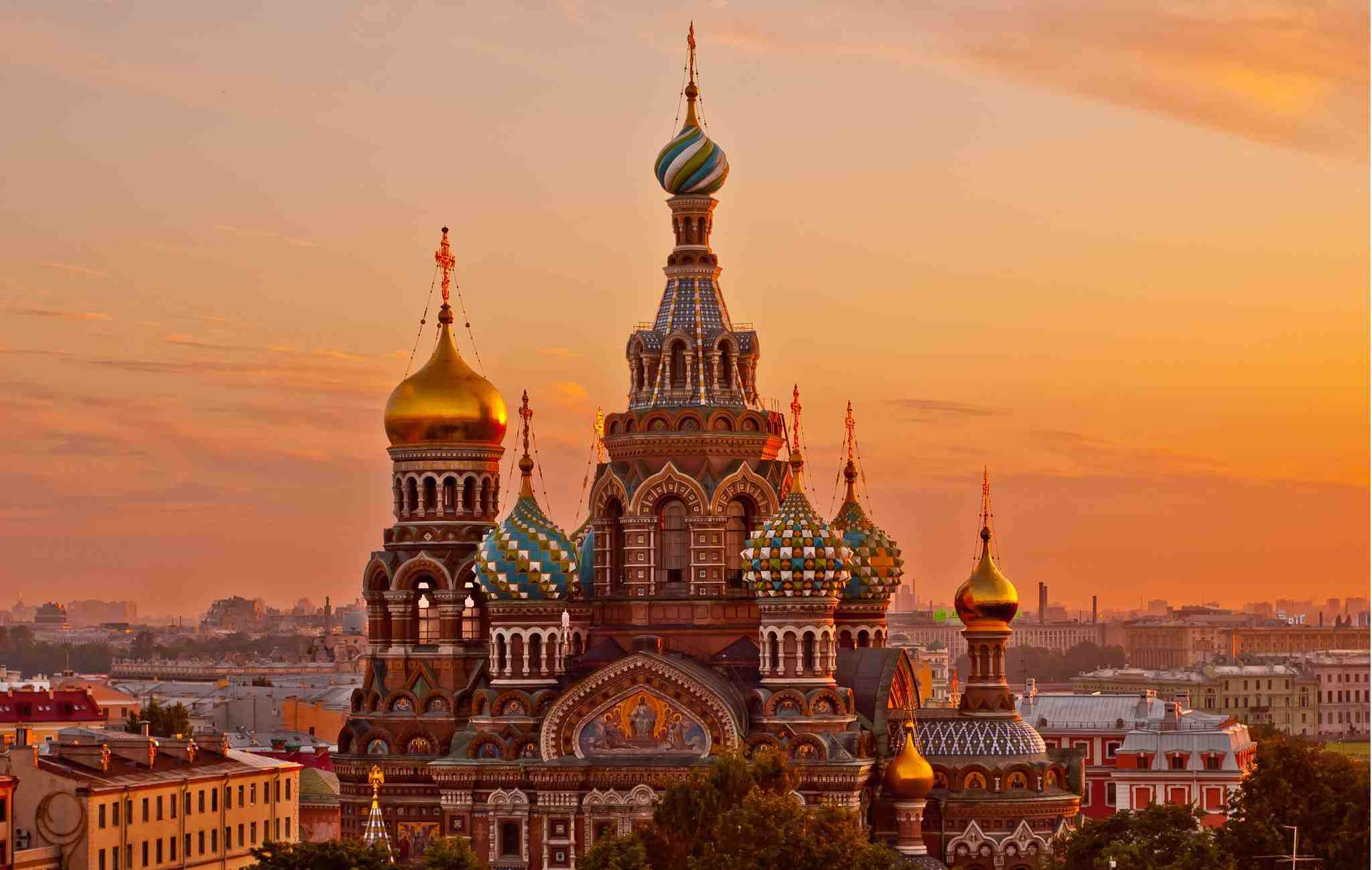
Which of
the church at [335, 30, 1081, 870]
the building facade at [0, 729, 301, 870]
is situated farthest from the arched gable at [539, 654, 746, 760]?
the building facade at [0, 729, 301, 870]

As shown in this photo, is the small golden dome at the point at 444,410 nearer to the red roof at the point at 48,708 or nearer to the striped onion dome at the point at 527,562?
the striped onion dome at the point at 527,562

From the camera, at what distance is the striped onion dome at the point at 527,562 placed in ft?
173

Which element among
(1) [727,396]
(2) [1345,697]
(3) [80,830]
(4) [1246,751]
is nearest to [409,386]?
(1) [727,396]

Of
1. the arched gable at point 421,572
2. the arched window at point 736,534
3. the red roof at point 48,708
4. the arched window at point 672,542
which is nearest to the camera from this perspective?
the arched window at point 736,534

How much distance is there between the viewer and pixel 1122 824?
4869 centimetres

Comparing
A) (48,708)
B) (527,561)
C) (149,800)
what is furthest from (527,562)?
(48,708)

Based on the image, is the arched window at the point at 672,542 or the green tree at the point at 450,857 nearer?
the green tree at the point at 450,857

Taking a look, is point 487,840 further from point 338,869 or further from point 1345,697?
point 1345,697

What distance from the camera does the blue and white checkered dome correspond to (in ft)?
173

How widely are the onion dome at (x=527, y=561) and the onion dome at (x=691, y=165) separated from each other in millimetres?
6380

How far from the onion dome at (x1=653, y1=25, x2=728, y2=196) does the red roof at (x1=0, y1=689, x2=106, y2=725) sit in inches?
1340

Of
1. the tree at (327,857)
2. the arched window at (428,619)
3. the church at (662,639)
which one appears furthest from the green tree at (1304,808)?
the arched window at (428,619)

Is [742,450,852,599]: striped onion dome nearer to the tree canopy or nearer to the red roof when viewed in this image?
the tree canopy

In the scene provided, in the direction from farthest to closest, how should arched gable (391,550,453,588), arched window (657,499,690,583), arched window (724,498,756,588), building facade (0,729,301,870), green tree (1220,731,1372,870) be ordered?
arched gable (391,550,453,588) < arched window (657,499,690,583) < arched window (724,498,756,588) < building facade (0,729,301,870) < green tree (1220,731,1372,870)
